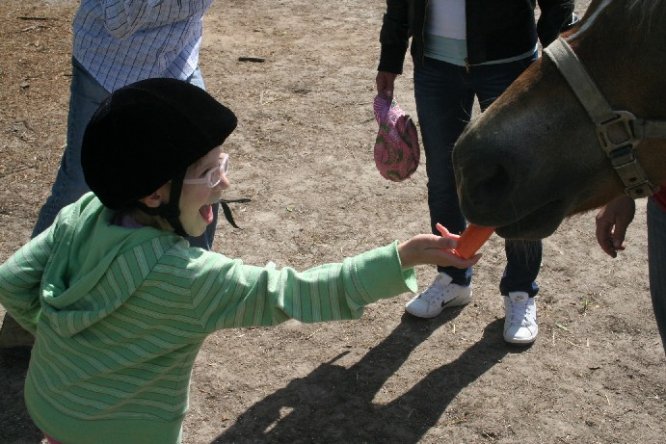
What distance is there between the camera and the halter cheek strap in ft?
6.84

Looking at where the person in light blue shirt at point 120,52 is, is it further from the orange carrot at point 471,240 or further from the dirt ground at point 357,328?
the orange carrot at point 471,240

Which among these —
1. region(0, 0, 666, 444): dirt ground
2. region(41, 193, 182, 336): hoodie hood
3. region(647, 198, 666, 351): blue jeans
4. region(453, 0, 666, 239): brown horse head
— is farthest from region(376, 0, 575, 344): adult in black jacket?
region(41, 193, 182, 336): hoodie hood

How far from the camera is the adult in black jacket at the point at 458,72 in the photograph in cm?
341

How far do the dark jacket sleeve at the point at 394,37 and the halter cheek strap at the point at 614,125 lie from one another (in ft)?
5.09

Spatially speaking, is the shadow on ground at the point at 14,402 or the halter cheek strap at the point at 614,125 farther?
the shadow on ground at the point at 14,402

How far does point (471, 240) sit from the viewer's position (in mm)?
2344

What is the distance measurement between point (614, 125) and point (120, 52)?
1.88 meters

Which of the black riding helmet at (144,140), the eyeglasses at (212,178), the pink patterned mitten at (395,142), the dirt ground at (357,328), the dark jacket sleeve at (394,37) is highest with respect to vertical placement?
the black riding helmet at (144,140)

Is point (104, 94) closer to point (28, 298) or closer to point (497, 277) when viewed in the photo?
point (28, 298)

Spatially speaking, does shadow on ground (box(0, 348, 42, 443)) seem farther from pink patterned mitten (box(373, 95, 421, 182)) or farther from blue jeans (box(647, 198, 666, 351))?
blue jeans (box(647, 198, 666, 351))

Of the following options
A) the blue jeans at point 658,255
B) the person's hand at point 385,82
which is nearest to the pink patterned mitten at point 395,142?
the person's hand at point 385,82

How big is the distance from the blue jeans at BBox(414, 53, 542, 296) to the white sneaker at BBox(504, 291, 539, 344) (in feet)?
0.13

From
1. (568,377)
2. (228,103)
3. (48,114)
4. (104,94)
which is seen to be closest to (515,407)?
(568,377)

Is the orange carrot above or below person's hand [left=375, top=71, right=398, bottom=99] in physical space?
above
